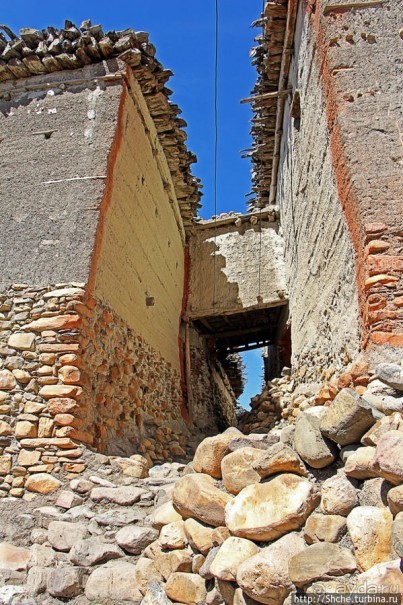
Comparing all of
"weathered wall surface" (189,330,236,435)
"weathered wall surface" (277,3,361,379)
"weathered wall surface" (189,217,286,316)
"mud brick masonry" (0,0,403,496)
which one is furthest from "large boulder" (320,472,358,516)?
"weathered wall surface" (189,217,286,316)

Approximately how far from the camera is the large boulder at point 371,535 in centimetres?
164

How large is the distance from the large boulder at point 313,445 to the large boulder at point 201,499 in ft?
1.69

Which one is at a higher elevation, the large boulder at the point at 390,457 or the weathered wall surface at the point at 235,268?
the weathered wall surface at the point at 235,268

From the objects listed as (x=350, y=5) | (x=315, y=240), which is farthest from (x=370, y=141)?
(x=350, y=5)

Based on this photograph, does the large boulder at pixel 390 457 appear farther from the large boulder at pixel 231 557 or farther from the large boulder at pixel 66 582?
the large boulder at pixel 66 582

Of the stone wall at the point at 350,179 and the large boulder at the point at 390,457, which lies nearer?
the large boulder at the point at 390,457

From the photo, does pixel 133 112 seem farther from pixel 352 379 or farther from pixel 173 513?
pixel 173 513

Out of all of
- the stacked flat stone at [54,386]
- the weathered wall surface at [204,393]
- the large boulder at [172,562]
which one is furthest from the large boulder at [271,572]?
the weathered wall surface at [204,393]

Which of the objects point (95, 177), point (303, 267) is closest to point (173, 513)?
point (95, 177)

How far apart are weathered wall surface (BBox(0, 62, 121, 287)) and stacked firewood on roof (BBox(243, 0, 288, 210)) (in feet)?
8.43

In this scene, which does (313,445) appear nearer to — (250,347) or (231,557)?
(231,557)

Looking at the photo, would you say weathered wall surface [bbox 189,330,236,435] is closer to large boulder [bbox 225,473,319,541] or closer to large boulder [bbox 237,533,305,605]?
large boulder [bbox 225,473,319,541]

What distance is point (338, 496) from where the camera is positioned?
1932mm

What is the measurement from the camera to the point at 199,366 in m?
9.38
